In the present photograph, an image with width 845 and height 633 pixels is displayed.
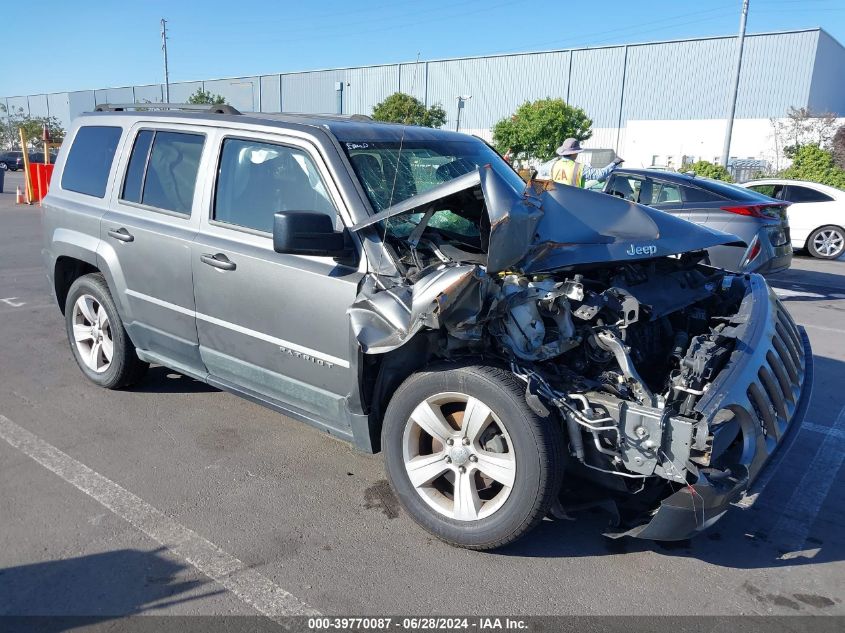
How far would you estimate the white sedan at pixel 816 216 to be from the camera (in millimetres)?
13234

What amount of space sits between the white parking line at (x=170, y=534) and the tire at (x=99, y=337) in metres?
0.80

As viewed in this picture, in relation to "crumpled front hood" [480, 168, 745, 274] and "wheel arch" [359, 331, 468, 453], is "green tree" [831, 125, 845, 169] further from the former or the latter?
"wheel arch" [359, 331, 468, 453]

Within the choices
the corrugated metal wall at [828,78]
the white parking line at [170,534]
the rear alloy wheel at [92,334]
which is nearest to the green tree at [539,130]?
the corrugated metal wall at [828,78]

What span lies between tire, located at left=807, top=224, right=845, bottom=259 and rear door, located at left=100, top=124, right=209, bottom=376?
13.1m

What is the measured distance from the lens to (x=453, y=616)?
275 cm

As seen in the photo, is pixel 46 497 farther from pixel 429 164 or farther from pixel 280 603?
pixel 429 164

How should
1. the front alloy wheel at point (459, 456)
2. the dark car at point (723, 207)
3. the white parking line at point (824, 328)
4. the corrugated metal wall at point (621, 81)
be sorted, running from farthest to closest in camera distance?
the corrugated metal wall at point (621, 81) < the dark car at point (723, 207) < the white parking line at point (824, 328) < the front alloy wheel at point (459, 456)

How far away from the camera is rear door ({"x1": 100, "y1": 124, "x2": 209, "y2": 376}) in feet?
13.7

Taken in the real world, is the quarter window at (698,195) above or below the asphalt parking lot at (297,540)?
above

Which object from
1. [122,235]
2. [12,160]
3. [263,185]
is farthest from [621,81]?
[263,185]

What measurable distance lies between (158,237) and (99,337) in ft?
4.20

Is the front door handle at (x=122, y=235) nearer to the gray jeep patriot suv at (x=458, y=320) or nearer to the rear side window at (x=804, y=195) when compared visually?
the gray jeep patriot suv at (x=458, y=320)

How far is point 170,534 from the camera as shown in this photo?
3.25 metres

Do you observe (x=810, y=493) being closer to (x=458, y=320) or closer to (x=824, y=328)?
(x=458, y=320)
